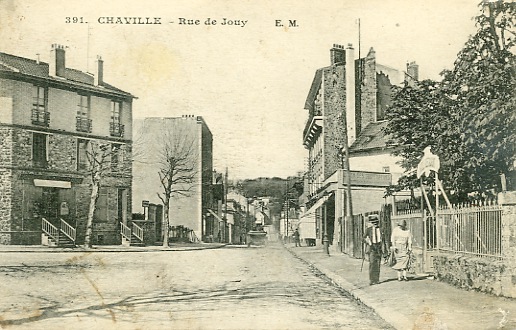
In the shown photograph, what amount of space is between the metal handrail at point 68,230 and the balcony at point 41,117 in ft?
9.03

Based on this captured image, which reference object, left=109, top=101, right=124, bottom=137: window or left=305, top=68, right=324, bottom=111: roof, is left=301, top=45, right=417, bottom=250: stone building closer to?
left=305, top=68, right=324, bottom=111: roof

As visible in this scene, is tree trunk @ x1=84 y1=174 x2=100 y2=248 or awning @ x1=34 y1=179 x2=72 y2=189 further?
tree trunk @ x1=84 y1=174 x2=100 y2=248

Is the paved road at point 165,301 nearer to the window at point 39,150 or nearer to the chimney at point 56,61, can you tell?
the window at point 39,150

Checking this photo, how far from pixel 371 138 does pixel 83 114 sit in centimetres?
1941

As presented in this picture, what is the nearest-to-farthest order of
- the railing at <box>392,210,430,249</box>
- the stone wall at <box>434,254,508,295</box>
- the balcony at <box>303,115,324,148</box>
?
the stone wall at <box>434,254,508,295</box> < the railing at <box>392,210,430,249</box> < the balcony at <box>303,115,324,148</box>

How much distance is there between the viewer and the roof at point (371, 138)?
3044 centimetres

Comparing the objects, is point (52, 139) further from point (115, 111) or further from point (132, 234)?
point (132, 234)

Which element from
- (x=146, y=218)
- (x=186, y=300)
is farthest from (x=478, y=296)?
(x=146, y=218)

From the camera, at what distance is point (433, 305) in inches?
357

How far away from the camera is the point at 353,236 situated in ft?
72.4

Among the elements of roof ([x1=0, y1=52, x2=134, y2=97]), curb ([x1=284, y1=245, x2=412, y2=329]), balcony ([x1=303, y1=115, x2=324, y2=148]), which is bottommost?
curb ([x1=284, y1=245, x2=412, y2=329])

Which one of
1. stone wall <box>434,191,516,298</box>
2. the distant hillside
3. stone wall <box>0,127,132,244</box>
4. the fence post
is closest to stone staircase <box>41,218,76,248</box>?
stone wall <box>0,127,132,244</box>

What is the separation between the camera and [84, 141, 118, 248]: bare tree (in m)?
14.8

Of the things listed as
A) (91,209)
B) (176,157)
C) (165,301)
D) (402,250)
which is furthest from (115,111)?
(176,157)
